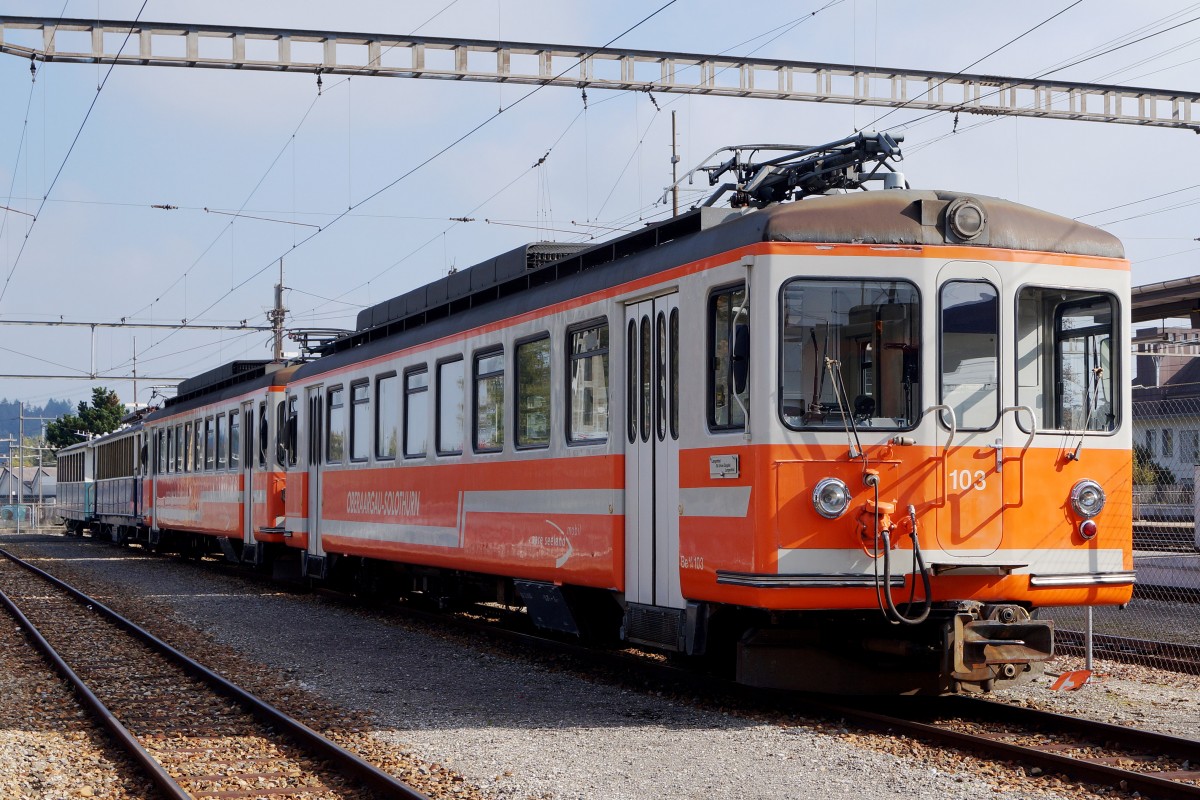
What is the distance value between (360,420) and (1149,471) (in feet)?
34.1

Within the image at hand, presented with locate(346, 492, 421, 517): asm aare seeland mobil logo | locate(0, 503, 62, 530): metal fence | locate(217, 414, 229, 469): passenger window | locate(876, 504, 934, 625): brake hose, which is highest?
locate(217, 414, 229, 469): passenger window

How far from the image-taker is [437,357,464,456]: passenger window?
13289 mm

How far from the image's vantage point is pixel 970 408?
8734mm

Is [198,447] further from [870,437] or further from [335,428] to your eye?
[870,437]

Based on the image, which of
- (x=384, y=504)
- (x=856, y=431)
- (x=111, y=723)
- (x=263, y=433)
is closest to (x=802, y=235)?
(x=856, y=431)

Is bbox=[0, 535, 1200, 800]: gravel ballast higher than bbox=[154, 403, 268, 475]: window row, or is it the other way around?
bbox=[154, 403, 268, 475]: window row

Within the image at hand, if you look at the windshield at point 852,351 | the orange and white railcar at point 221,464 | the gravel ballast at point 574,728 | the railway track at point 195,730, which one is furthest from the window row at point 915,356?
the orange and white railcar at point 221,464

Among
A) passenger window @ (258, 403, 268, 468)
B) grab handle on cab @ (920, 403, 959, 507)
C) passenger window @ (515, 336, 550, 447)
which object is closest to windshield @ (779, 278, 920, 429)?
grab handle on cab @ (920, 403, 959, 507)

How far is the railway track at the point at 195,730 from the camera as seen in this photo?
293 inches

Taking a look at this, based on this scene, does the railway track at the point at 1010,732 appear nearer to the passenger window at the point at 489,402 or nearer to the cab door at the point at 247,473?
the passenger window at the point at 489,402

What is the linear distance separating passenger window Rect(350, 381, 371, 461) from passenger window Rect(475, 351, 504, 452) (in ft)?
11.9

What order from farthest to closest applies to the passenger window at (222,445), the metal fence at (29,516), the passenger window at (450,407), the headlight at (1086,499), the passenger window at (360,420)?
the metal fence at (29,516) → the passenger window at (222,445) → the passenger window at (360,420) → the passenger window at (450,407) → the headlight at (1086,499)

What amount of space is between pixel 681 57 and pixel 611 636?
9193mm

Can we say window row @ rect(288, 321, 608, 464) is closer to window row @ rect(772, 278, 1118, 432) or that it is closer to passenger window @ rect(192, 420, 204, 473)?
window row @ rect(772, 278, 1118, 432)
